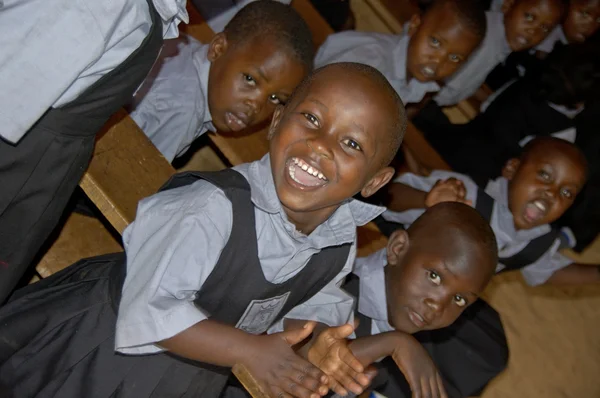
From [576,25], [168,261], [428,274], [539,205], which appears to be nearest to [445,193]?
[428,274]

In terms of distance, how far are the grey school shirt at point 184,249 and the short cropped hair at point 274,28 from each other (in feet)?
2.44

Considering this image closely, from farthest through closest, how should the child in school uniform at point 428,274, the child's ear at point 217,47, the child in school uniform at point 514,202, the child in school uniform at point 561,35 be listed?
the child in school uniform at point 561,35 < the child in school uniform at point 514,202 < the child's ear at point 217,47 < the child in school uniform at point 428,274

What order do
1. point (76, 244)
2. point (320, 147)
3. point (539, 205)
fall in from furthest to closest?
point (539, 205) < point (76, 244) < point (320, 147)

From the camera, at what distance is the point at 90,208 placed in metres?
2.05

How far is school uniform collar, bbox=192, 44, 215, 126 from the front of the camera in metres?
2.16

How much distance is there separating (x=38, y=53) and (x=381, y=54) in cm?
200

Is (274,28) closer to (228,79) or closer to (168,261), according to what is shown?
(228,79)

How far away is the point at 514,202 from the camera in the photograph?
276 cm

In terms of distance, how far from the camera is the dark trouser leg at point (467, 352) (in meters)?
2.43

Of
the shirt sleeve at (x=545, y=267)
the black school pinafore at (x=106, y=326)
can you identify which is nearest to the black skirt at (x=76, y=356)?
the black school pinafore at (x=106, y=326)

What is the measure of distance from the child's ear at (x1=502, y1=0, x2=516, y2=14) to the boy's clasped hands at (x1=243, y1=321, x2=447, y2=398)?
8.42 ft

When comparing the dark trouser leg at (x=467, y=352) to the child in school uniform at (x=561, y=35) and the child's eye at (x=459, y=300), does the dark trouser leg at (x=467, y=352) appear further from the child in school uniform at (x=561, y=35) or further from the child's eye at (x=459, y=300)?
the child in school uniform at (x=561, y=35)

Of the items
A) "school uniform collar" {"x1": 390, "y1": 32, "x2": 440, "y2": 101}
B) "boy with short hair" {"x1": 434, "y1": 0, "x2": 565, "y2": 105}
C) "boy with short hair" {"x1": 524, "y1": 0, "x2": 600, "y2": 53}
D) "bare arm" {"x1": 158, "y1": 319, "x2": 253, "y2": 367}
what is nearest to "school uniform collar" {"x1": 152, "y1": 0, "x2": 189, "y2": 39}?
"bare arm" {"x1": 158, "y1": 319, "x2": 253, "y2": 367}

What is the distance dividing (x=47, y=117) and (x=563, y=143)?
226 centimetres
